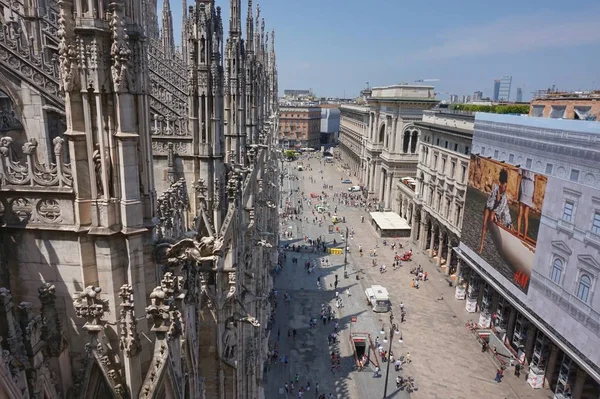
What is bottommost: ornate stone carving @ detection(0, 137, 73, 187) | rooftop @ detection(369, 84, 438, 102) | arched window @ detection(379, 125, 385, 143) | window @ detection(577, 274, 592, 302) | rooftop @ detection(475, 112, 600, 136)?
window @ detection(577, 274, 592, 302)

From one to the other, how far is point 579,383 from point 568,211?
963cm

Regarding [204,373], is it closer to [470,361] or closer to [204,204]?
[204,204]

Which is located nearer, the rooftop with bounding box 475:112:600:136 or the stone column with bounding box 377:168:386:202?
the rooftop with bounding box 475:112:600:136

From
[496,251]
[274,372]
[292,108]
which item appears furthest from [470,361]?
[292,108]

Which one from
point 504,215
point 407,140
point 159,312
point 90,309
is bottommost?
point 504,215

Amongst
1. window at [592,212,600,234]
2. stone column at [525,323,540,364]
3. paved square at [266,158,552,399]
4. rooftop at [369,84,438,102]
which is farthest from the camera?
rooftop at [369,84,438,102]

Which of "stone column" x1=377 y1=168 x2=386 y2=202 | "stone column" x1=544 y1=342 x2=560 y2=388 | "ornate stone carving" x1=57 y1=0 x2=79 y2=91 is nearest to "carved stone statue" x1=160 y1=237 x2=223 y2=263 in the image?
"ornate stone carving" x1=57 y1=0 x2=79 y2=91

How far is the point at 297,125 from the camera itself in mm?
135375

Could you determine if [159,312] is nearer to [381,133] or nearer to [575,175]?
[575,175]

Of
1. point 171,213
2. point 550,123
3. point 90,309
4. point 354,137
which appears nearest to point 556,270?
point 550,123

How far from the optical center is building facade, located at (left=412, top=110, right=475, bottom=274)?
3969 cm

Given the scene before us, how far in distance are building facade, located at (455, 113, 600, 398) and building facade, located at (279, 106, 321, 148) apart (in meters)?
103

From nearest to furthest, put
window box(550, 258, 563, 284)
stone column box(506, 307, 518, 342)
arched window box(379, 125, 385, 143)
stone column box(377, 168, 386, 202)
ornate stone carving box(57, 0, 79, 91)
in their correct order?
ornate stone carving box(57, 0, 79, 91) < window box(550, 258, 563, 284) < stone column box(506, 307, 518, 342) < stone column box(377, 168, 386, 202) < arched window box(379, 125, 385, 143)

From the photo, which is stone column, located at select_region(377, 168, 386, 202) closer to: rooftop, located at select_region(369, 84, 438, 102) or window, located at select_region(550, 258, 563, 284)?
rooftop, located at select_region(369, 84, 438, 102)
